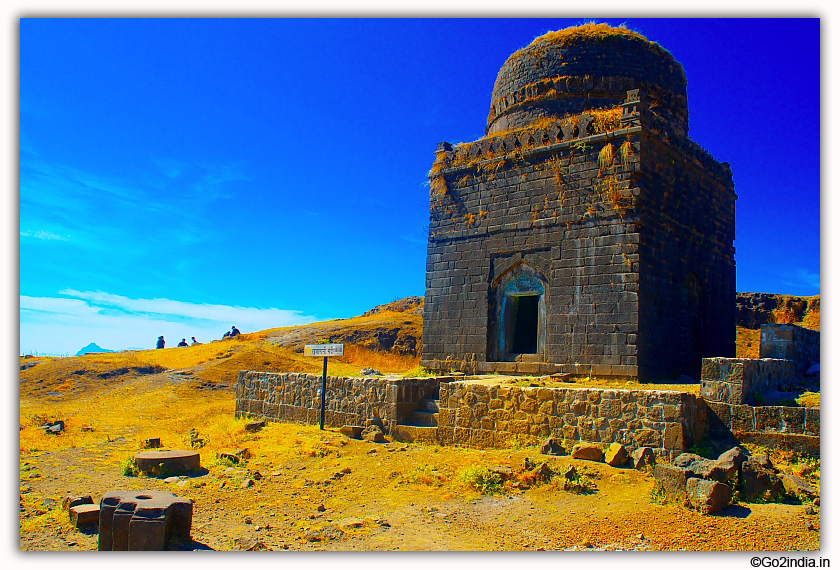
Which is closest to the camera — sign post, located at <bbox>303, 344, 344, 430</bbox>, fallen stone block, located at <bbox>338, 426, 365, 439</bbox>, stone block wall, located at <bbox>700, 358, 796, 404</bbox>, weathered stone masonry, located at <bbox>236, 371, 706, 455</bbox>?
weathered stone masonry, located at <bbox>236, 371, 706, 455</bbox>

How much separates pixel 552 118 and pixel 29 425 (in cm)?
1397

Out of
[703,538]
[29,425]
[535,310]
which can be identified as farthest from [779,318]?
[29,425]

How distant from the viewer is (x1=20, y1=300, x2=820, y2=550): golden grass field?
562 cm

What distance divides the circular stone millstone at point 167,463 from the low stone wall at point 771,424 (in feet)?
24.7

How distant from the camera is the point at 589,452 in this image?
8.34 metres

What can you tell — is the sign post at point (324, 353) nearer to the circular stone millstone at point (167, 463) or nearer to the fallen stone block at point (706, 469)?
the circular stone millstone at point (167, 463)

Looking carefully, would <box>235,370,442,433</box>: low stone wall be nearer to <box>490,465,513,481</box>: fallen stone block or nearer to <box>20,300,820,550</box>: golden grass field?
<box>20,300,820,550</box>: golden grass field

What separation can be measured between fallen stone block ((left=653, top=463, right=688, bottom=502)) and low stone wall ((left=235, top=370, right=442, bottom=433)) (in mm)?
5208

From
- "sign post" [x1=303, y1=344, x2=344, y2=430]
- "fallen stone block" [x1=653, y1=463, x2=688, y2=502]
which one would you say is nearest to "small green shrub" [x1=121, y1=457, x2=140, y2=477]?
"sign post" [x1=303, y1=344, x2=344, y2=430]

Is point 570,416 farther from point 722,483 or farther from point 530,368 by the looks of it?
point 530,368

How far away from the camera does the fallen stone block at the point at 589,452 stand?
27.3 feet

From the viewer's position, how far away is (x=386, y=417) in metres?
11.1

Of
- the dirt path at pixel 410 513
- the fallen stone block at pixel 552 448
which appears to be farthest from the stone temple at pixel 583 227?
the dirt path at pixel 410 513

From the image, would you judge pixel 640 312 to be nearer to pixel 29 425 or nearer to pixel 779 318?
pixel 29 425
